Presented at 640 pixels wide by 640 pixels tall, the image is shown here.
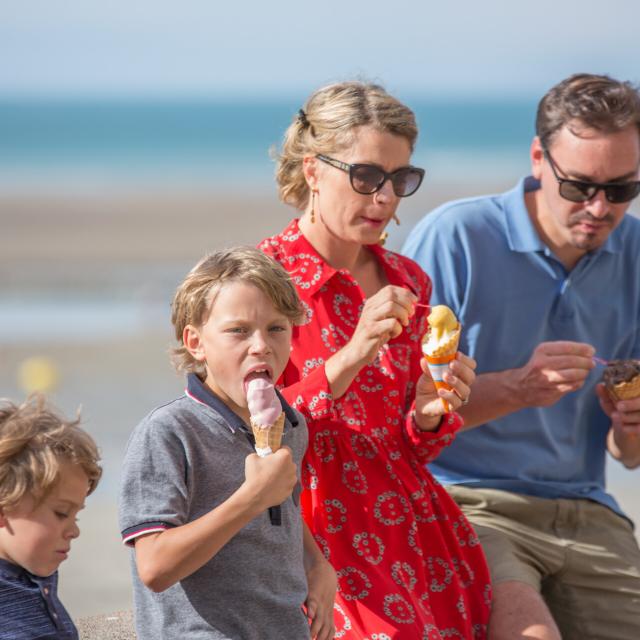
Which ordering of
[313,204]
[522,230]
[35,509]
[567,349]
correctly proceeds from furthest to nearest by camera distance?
[522,230], [567,349], [313,204], [35,509]

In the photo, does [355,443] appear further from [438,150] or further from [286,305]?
[438,150]

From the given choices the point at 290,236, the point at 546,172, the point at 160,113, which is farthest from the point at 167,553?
the point at 160,113

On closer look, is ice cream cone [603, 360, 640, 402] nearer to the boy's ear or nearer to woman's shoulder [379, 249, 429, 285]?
woman's shoulder [379, 249, 429, 285]

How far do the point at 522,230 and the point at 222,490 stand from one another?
7.52 feet

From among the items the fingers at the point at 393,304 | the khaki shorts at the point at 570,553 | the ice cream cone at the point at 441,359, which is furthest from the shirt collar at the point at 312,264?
the khaki shorts at the point at 570,553

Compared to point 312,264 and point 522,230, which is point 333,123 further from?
point 522,230

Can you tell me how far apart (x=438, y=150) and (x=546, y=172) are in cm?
4908

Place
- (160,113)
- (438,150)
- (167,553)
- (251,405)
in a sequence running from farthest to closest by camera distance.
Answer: (160,113) → (438,150) → (251,405) → (167,553)

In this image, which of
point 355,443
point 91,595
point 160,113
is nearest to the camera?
point 355,443

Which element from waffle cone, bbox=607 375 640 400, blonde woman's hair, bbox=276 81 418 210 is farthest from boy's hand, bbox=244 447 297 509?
waffle cone, bbox=607 375 640 400

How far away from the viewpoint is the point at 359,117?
14.6 ft

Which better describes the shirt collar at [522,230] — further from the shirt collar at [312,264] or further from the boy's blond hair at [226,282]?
the boy's blond hair at [226,282]

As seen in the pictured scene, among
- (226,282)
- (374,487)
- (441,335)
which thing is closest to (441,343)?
(441,335)

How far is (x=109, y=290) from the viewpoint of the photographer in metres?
17.3
